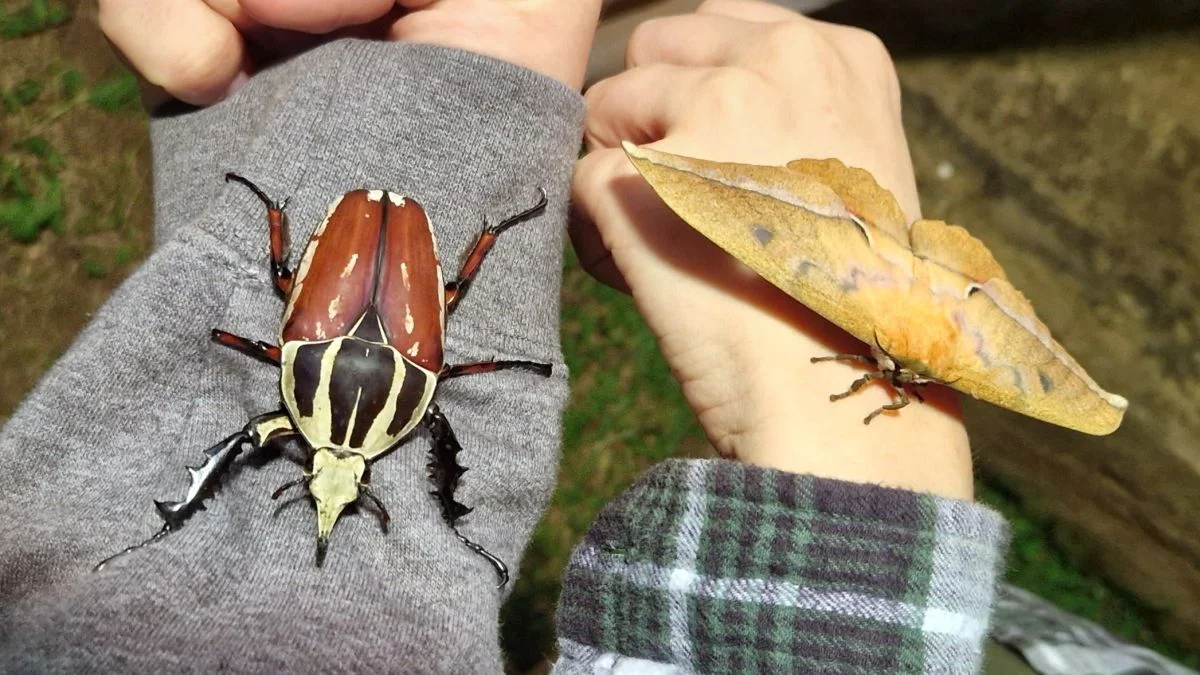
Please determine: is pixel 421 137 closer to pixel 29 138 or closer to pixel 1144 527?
pixel 29 138

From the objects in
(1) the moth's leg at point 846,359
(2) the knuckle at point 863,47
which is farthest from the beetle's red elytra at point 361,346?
(2) the knuckle at point 863,47

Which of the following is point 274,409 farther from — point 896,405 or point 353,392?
point 896,405

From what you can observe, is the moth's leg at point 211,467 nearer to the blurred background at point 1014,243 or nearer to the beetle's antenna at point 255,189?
the beetle's antenna at point 255,189

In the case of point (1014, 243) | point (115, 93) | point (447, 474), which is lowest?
point (115, 93)

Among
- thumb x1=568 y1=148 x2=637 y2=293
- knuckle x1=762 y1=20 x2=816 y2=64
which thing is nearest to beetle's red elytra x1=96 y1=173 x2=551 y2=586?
thumb x1=568 y1=148 x2=637 y2=293

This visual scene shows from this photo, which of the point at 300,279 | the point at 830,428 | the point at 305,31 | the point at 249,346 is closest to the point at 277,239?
the point at 300,279
